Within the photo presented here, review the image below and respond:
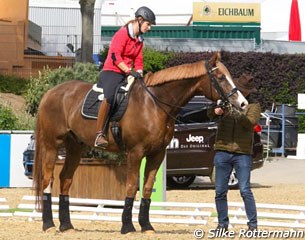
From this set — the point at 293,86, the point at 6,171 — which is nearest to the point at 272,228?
the point at 6,171

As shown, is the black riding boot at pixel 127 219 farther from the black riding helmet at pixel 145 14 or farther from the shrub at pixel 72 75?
the shrub at pixel 72 75

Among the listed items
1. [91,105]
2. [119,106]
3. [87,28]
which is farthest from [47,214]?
[87,28]

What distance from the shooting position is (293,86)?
35.1 metres

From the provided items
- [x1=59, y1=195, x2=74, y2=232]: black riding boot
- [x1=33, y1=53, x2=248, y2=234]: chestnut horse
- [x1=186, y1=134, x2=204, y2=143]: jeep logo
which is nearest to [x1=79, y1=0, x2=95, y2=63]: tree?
[x1=186, y1=134, x2=204, y2=143]: jeep logo

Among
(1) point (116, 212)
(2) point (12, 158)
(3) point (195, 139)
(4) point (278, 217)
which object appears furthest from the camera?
(2) point (12, 158)

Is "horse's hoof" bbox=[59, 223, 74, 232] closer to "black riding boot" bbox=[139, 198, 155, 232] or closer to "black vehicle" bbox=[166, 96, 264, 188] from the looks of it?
"black riding boot" bbox=[139, 198, 155, 232]

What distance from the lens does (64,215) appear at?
14547 millimetres

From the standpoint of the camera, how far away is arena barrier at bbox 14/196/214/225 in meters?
15.7

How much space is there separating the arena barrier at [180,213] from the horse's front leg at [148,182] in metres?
1.70

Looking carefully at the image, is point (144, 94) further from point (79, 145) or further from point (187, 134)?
point (187, 134)

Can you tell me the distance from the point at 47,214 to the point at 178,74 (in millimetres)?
2761

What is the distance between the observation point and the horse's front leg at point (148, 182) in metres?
13.7

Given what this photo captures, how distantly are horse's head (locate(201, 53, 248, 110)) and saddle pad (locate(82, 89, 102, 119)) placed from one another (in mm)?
1554

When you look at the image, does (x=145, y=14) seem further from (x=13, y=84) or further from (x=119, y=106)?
(x=13, y=84)
